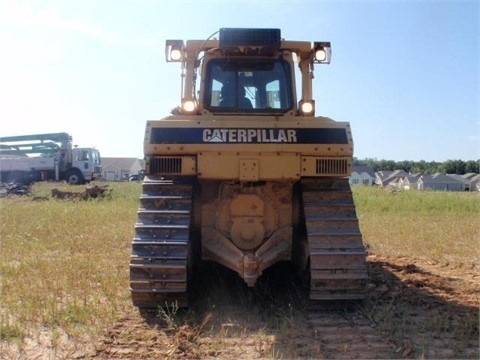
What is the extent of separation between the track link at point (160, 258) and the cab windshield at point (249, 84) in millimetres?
1555

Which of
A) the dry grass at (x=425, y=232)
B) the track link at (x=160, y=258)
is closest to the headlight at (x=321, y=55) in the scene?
the track link at (x=160, y=258)

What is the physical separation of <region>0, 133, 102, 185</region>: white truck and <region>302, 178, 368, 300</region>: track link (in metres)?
29.9

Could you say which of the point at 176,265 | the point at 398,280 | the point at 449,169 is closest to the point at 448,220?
the point at 398,280

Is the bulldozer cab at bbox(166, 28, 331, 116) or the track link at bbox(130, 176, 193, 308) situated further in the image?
the bulldozer cab at bbox(166, 28, 331, 116)

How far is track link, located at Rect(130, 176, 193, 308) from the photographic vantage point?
14.8 ft

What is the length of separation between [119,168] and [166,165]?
Answer: 8317 centimetres

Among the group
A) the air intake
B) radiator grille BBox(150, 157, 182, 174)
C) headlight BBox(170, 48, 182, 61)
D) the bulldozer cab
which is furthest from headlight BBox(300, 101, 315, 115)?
radiator grille BBox(150, 157, 182, 174)

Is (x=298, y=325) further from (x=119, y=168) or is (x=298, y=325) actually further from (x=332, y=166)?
(x=119, y=168)

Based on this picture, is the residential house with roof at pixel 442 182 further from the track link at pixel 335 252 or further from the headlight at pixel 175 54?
the track link at pixel 335 252

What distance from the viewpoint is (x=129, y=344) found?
3.95m

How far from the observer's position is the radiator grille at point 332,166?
477 centimetres

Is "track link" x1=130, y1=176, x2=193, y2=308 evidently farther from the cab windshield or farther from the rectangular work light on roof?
the rectangular work light on roof

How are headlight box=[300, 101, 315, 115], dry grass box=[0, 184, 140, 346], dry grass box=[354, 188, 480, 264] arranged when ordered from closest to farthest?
dry grass box=[0, 184, 140, 346] → headlight box=[300, 101, 315, 115] → dry grass box=[354, 188, 480, 264]

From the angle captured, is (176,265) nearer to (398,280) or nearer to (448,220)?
(398,280)
